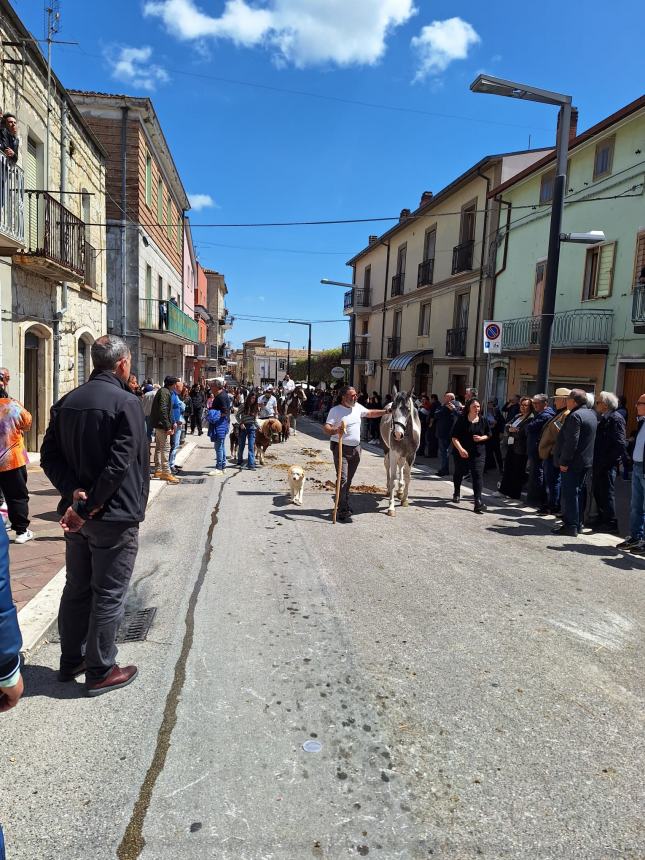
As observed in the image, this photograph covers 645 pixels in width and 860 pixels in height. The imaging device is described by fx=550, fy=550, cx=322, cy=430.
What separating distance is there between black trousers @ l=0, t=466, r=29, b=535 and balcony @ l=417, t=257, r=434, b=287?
22238mm

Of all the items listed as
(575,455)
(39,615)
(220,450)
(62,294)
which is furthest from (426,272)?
(39,615)

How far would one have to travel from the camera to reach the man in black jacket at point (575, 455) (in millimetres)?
6677

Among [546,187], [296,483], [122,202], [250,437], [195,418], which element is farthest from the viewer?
[195,418]

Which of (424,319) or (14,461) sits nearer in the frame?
(14,461)

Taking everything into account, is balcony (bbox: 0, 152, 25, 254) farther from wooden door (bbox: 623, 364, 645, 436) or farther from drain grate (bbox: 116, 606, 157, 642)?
wooden door (bbox: 623, 364, 645, 436)

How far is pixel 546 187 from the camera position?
16594mm

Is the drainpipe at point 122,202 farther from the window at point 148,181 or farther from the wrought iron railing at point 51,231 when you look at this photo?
the wrought iron railing at point 51,231

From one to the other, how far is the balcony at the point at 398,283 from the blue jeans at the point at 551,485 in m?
22.2

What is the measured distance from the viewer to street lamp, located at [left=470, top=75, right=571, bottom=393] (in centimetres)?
852

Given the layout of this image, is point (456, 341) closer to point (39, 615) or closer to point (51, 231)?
point (51, 231)

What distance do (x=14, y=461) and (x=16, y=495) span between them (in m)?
0.37

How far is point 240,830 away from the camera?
220 centimetres

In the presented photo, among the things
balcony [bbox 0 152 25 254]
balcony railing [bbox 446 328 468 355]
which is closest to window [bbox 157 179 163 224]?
balcony railing [bbox 446 328 468 355]

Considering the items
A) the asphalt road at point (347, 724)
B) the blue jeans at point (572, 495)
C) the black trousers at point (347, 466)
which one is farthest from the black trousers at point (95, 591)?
the blue jeans at point (572, 495)
